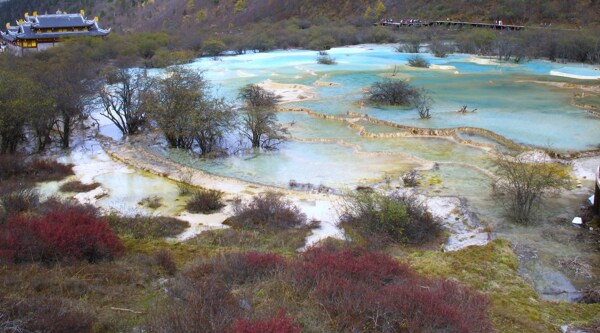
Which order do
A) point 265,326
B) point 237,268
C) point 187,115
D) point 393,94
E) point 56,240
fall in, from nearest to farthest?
point 265,326 < point 237,268 < point 56,240 < point 187,115 < point 393,94

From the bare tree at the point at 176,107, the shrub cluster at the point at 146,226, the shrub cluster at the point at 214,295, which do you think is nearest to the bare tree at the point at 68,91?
the bare tree at the point at 176,107

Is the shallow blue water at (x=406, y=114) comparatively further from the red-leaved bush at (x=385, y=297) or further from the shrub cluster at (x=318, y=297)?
the red-leaved bush at (x=385, y=297)

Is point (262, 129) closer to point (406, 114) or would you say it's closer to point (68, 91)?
point (406, 114)

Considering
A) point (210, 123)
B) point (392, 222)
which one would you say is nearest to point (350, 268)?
point (392, 222)

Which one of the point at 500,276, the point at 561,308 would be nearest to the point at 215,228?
the point at 500,276

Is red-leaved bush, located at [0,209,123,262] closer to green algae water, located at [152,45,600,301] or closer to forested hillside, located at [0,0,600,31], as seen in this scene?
green algae water, located at [152,45,600,301]

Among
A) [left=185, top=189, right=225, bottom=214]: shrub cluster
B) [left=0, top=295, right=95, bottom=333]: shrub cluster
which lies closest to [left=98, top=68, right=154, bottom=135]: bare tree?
[left=185, top=189, right=225, bottom=214]: shrub cluster

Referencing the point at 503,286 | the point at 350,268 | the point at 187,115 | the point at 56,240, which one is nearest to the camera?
the point at 350,268
